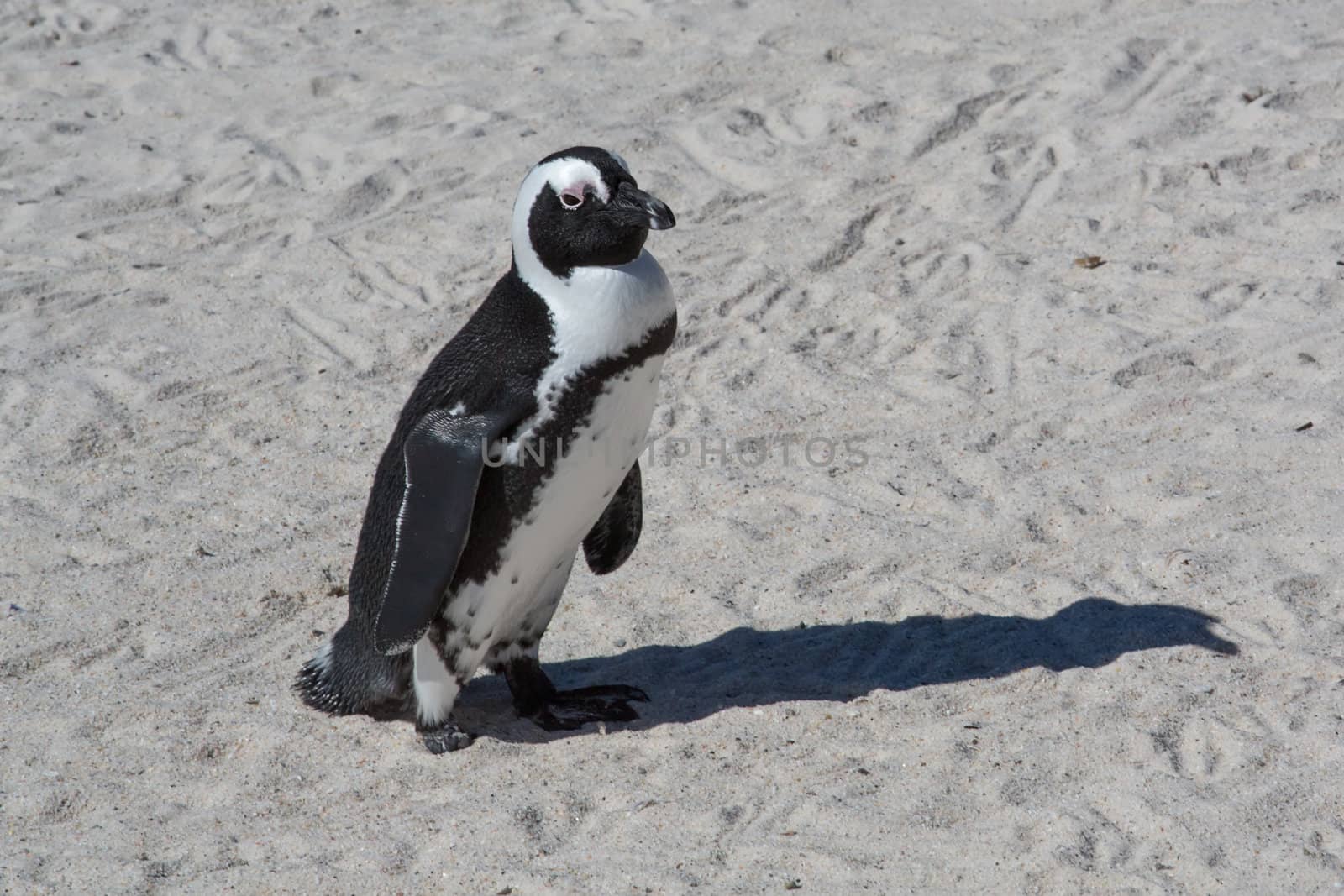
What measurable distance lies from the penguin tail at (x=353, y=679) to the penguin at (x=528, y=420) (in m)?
0.11

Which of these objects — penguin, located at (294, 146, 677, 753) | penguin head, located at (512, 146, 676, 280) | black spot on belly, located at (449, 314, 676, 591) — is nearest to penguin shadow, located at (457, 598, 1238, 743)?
penguin, located at (294, 146, 677, 753)

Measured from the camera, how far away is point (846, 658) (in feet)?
13.2

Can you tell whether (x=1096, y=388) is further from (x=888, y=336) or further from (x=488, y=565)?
(x=488, y=565)

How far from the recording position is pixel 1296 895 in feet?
9.61

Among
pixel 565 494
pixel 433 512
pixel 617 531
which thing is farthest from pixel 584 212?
pixel 617 531

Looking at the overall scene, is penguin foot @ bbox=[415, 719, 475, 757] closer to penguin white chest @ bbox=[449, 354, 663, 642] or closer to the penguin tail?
the penguin tail

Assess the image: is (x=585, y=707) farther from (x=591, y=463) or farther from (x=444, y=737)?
(x=591, y=463)

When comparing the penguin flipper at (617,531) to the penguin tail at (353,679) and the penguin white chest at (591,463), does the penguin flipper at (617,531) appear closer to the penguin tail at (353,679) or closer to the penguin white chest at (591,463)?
the penguin white chest at (591,463)

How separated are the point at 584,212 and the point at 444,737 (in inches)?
51.2

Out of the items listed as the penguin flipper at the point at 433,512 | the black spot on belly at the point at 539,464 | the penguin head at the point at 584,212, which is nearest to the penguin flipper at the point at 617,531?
the black spot on belly at the point at 539,464

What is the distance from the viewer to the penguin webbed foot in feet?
12.4

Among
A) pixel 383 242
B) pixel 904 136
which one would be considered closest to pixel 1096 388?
pixel 904 136

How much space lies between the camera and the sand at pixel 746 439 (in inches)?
130

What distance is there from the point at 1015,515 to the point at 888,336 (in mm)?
1209
